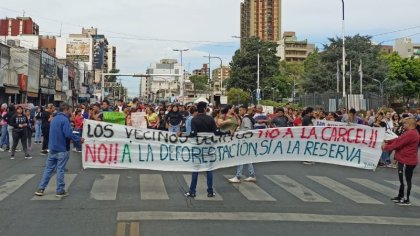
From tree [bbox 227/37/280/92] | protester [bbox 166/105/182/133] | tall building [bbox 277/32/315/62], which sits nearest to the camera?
protester [bbox 166/105/182/133]

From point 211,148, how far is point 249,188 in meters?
1.26

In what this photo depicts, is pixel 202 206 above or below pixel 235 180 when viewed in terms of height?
below

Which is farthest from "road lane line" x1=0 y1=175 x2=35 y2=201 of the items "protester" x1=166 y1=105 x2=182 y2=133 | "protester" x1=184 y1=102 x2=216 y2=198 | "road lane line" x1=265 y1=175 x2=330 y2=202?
"protester" x1=166 y1=105 x2=182 y2=133

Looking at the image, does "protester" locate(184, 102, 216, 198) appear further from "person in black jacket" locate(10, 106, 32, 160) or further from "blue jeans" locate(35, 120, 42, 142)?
"blue jeans" locate(35, 120, 42, 142)

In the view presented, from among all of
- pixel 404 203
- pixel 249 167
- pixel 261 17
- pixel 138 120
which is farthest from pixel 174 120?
pixel 261 17

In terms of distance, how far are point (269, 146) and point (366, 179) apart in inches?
127

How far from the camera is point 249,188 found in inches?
433

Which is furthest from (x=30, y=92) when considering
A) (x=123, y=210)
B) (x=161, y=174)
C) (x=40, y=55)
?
(x=123, y=210)

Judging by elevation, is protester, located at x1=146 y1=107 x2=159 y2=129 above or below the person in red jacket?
above

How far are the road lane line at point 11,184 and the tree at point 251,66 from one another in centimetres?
6953

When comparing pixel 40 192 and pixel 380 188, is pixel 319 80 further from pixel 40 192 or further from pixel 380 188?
pixel 40 192

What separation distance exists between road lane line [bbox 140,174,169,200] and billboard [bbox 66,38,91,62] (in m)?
106

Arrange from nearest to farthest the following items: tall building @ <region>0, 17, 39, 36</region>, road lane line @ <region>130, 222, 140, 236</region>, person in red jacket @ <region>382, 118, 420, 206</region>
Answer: road lane line @ <region>130, 222, 140, 236</region>, person in red jacket @ <region>382, 118, 420, 206</region>, tall building @ <region>0, 17, 39, 36</region>

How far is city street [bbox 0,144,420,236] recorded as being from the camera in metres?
7.45
